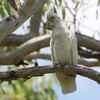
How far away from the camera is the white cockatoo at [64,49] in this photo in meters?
3.79

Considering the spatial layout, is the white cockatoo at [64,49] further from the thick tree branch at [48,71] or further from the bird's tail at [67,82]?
the thick tree branch at [48,71]

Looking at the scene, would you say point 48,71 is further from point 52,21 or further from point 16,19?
point 16,19

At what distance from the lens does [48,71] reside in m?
3.41

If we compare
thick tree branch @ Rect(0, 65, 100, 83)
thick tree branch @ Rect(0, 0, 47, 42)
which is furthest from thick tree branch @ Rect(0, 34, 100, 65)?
thick tree branch @ Rect(0, 65, 100, 83)

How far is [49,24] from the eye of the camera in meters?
3.89

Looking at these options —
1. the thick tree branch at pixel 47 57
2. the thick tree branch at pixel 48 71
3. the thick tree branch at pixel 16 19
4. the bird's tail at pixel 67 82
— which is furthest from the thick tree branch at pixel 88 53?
the thick tree branch at pixel 48 71

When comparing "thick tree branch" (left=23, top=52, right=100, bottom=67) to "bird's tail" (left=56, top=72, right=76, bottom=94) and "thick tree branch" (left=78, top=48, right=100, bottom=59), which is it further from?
"bird's tail" (left=56, top=72, right=76, bottom=94)

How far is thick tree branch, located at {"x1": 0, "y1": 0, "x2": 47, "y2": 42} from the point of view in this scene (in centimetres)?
390

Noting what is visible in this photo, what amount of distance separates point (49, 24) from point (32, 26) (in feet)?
4.83

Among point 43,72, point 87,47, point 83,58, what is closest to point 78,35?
point 87,47

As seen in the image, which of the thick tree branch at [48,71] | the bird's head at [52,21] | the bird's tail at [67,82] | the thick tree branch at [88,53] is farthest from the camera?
the thick tree branch at [88,53]

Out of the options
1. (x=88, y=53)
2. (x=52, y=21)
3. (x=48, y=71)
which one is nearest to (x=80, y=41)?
(x=88, y=53)

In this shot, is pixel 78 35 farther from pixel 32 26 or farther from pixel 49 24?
pixel 49 24

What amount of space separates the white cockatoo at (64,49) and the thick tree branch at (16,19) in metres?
0.23
